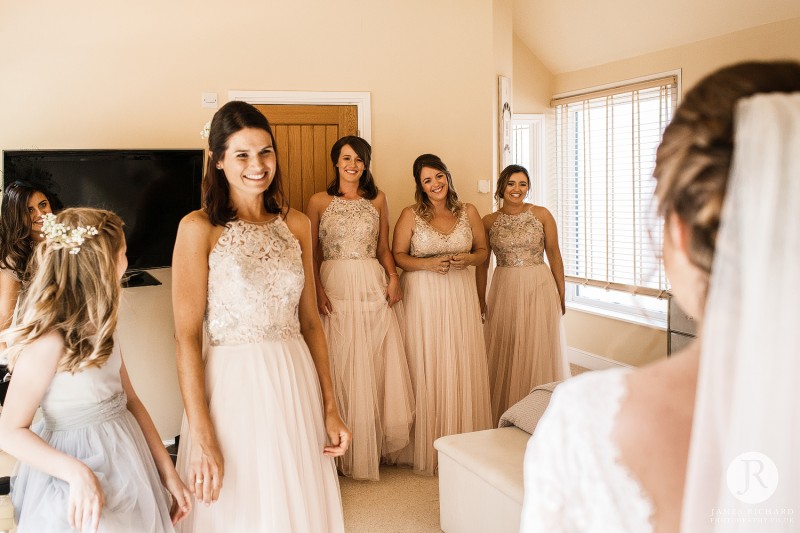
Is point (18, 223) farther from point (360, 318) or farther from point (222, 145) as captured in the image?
point (222, 145)

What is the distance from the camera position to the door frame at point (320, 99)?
4.32m

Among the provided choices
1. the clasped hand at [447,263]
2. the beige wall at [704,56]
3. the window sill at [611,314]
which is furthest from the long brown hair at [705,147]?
the window sill at [611,314]

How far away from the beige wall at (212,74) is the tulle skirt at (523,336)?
2.32 ft

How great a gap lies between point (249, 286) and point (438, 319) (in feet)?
6.91

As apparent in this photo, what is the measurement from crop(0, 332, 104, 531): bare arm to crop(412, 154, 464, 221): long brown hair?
263cm

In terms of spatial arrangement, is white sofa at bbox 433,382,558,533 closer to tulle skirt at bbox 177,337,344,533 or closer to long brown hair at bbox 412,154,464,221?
tulle skirt at bbox 177,337,344,533

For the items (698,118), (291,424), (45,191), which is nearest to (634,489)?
(698,118)

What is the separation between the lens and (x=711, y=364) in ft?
2.22

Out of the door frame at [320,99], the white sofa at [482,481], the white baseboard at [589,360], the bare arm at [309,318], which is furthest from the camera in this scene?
the white baseboard at [589,360]

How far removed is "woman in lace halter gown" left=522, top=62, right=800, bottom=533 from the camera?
630 millimetres

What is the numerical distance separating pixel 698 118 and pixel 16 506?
1941mm

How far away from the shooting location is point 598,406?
716 mm

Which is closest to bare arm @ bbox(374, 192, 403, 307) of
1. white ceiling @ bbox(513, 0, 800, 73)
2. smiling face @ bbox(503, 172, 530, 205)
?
smiling face @ bbox(503, 172, 530, 205)

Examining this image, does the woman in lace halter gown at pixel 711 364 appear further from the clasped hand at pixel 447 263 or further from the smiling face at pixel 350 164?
the smiling face at pixel 350 164
